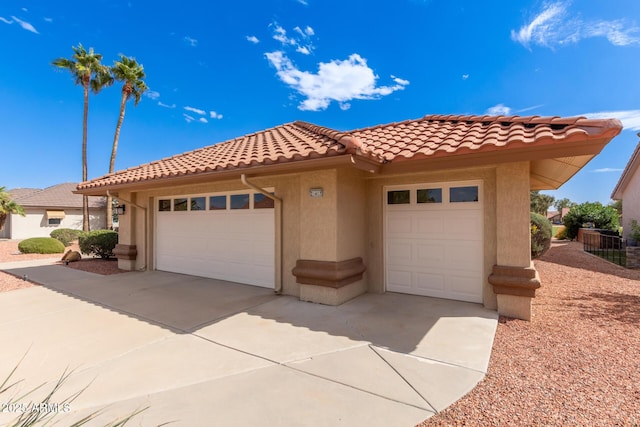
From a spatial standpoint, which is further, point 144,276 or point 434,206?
point 144,276

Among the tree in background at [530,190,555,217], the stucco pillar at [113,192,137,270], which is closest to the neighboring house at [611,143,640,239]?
the stucco pillar at [113,192,137,270]

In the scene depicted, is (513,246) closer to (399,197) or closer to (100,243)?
(399,197)

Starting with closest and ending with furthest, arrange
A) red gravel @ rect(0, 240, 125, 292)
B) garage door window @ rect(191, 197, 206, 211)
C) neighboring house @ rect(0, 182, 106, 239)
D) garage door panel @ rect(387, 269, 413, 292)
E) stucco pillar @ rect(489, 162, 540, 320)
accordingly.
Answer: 1. stucco pillar @ rect(489, 162, 540, 320)
2. garage door panel @ rect(387, 269, 413, 292)
3. red gravel @ rect(0, 240, 125, 292)
4. garage door window @ rect(191, 197, 206, 211)
5. neighboring house @ rect(0, 182, 106, 239)

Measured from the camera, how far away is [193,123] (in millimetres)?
22500

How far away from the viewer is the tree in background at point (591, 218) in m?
21.7

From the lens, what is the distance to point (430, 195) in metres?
7.09

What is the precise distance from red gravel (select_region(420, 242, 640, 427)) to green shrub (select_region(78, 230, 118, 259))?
15.7m

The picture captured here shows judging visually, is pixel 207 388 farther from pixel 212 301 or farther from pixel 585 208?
pixel 585 208

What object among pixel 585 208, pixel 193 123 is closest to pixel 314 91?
pixel 193 123

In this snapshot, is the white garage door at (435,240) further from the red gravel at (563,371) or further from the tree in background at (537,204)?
the tree in background at (537,204)

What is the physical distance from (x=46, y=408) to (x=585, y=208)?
30.5 m

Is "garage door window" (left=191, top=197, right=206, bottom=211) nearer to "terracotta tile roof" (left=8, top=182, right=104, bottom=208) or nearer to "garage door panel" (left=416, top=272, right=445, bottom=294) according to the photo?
"garage door panel" (left=416, top=272, right=445, bottom=294)

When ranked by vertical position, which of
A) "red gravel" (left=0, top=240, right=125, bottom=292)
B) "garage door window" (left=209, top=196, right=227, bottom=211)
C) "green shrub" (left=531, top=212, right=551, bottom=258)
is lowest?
"red gravel" (left=0, top=240, right=125, bottom=292)

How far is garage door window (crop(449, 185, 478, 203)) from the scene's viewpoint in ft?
21.6
